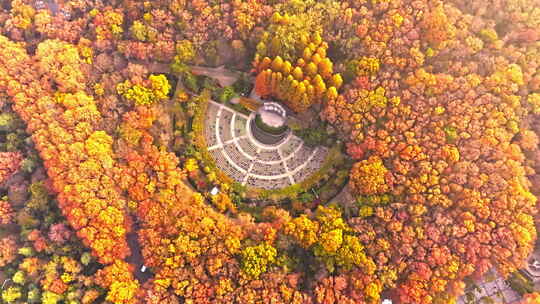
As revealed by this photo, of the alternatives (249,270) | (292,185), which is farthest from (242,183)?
(249,270)

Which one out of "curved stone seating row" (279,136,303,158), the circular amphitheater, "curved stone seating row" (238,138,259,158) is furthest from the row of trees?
"curved stone seating row" (238,138,259,158)

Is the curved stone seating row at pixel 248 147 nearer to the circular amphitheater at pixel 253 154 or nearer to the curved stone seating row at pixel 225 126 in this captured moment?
the circular amphitheater at pixel 253 154

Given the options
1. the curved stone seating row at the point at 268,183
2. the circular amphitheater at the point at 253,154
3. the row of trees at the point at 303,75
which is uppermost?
the row of trees at the point at 303,75

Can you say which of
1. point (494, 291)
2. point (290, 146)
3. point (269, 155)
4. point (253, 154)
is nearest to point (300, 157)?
point (290, 146)

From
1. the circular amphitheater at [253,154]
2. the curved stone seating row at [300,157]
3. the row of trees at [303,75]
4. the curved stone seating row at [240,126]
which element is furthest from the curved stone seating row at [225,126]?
the curved stone seating row at [300,157]

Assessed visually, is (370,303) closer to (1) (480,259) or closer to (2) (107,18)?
(1) (480,259)

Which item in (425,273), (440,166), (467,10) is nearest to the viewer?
(425,273)

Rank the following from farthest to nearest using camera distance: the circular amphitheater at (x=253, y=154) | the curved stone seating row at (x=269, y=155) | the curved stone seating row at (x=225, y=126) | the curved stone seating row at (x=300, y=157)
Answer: the curved stone seating row at (x=225, y=126), the curved stone seating row at (x=269, y=155), the curved stone seating row at (x=300, y=157), the circular amphitheater at (x=253, y=154)

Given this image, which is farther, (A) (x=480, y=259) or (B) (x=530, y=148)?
(B) (x=530, y=148)
